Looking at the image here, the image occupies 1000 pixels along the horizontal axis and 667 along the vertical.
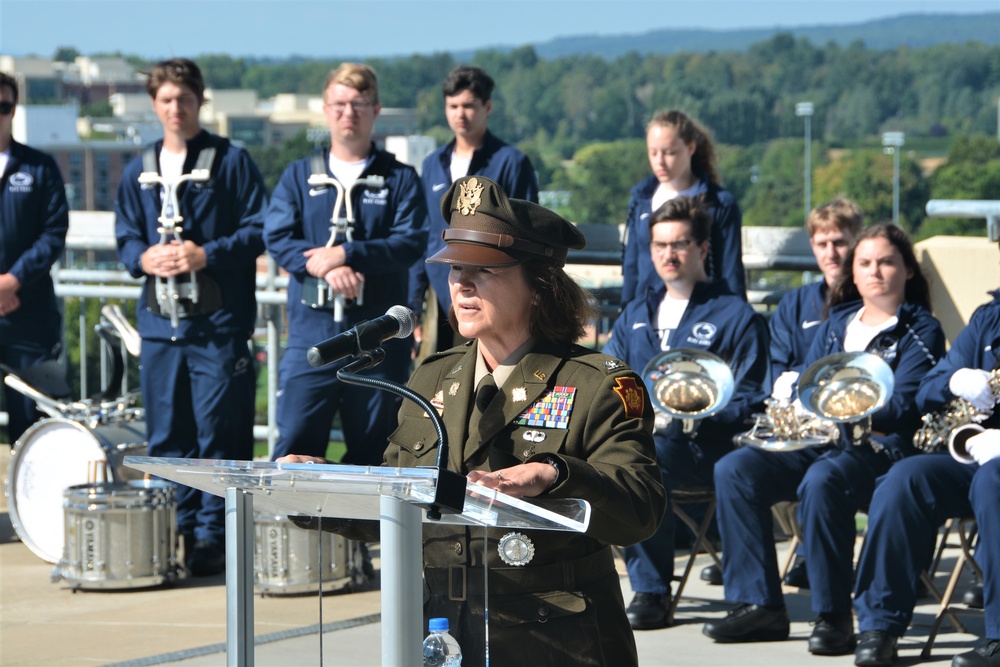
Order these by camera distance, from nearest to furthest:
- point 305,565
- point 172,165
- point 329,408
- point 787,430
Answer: point 305,565 < point 787,430 < point 329,408 < point 172,165

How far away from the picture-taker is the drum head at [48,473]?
6.80 meters

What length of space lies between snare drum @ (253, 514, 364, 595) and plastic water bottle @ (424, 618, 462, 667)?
7.8 inches

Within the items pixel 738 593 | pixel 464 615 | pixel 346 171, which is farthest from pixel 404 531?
pixel 346 171

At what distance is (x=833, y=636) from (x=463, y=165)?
10.3 ft

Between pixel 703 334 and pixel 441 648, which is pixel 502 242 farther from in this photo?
pixel 703 334

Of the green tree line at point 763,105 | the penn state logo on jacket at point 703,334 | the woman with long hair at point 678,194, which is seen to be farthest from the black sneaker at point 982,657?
the green tree line at point 763,105

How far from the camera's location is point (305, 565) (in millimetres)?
2898

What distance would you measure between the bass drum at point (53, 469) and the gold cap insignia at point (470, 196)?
409 centimetres

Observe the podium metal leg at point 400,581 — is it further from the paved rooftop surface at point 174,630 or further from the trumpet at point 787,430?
the trumpet at point 787,430

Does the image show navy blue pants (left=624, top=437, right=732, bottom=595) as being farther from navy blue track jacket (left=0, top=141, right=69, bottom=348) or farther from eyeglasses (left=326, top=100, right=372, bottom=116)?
navy blue track jacket (left=0, top=141, right=69, bottom=348)

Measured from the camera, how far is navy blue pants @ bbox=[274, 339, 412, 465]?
6.45 m

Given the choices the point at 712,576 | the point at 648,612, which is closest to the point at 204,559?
the point at 648,612

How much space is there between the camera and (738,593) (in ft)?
18.2

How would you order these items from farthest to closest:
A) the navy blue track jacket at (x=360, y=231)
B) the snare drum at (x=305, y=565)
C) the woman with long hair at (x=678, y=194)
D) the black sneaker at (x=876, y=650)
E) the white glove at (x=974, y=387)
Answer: the woman with long hair at (x=678, y=194), the navy blue track jacket at (x=360, y=231), the white glove at (x=974, y=387), the black sneaker at (x=876, y=650), the snare drum at (x=305, y=565)
